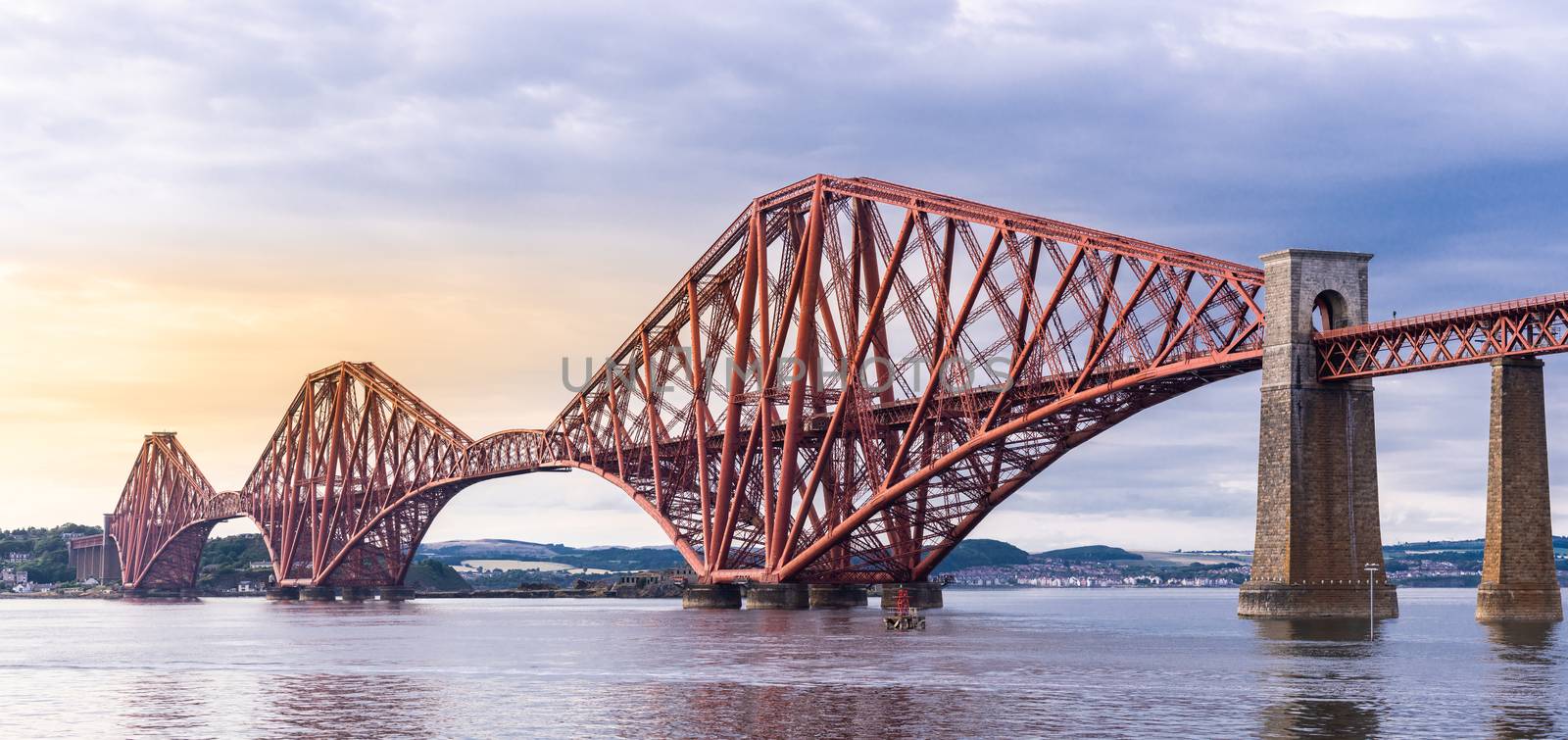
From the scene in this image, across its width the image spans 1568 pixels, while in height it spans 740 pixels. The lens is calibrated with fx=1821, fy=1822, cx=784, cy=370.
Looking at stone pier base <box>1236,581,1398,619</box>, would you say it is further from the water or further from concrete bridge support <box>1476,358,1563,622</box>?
concrete bridge support <box>1476,358,1563,622</box>

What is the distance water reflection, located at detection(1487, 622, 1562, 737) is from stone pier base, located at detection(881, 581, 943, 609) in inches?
1800

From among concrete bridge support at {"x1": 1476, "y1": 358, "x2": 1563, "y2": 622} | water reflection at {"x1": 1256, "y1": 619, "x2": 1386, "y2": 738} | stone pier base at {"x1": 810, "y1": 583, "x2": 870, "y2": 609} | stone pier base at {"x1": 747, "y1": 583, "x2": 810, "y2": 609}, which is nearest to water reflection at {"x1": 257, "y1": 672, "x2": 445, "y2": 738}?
water reflection at {"x1": 1256, "y1": 619, "x2": 1386, "y2": 738}

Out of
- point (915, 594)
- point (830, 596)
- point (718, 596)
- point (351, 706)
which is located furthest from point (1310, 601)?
point (718, 596)

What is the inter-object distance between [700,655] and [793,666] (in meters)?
8.91

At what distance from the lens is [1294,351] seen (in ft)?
265

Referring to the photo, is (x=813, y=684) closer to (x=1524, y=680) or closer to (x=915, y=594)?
(x=1524, y=680)

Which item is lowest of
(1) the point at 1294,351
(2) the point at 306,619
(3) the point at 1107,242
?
(2) the point at 306,619

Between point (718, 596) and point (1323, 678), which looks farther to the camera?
point (718, 596)

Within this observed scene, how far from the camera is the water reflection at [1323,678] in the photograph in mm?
43406

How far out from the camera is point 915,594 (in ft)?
402

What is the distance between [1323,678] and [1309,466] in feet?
86.0

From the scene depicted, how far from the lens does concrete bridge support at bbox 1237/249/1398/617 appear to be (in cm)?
8006

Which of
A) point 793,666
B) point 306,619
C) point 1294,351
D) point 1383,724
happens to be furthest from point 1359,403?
point 306,619

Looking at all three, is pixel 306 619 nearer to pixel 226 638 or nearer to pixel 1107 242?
pixel 226 638
